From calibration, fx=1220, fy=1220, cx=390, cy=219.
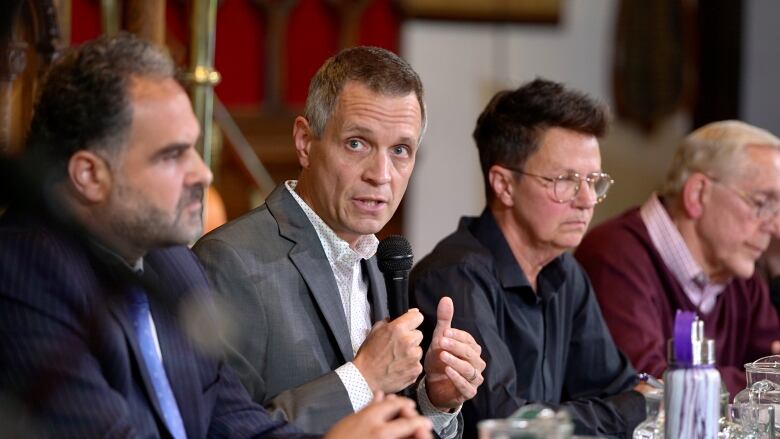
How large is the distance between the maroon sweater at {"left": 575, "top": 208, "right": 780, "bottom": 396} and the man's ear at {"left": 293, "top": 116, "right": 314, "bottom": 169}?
1196 millimetres

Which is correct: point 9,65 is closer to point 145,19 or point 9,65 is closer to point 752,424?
point 145,19

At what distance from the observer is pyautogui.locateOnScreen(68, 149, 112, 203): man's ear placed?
171cm

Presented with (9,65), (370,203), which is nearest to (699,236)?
(370,203)

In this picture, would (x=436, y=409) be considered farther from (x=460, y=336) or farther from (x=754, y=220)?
(x=754, y=220)

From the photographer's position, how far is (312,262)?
2348mm

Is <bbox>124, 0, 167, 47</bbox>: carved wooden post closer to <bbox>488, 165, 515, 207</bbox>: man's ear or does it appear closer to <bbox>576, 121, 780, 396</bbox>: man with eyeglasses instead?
<bbox>488, 165, 515, 207</bbox>: man's ear

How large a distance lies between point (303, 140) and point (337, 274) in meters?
0.28

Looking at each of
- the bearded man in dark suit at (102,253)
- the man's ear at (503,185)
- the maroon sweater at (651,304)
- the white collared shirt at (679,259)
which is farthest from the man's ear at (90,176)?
the white collared shirt at (679,259)

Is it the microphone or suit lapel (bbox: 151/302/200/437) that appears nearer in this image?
suit lapel (bbox: 151/302/200/437)

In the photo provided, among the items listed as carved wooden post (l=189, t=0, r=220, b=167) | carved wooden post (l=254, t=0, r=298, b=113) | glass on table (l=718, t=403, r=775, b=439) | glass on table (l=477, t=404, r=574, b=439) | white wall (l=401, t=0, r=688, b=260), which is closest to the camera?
glass on table (l=477, t=404, r=574, b=439)

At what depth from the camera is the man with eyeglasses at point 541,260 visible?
8.97ft

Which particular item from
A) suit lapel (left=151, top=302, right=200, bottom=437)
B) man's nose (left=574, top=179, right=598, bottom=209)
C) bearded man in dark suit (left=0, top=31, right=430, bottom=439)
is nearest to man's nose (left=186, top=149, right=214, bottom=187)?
bearded man in dark suit (left=0, top=31, right=430, bottom=439)

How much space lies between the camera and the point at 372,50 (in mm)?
2410

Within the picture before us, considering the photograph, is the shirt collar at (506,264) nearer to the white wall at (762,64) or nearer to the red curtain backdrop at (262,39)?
the red curtain backdrop at (262,39)
